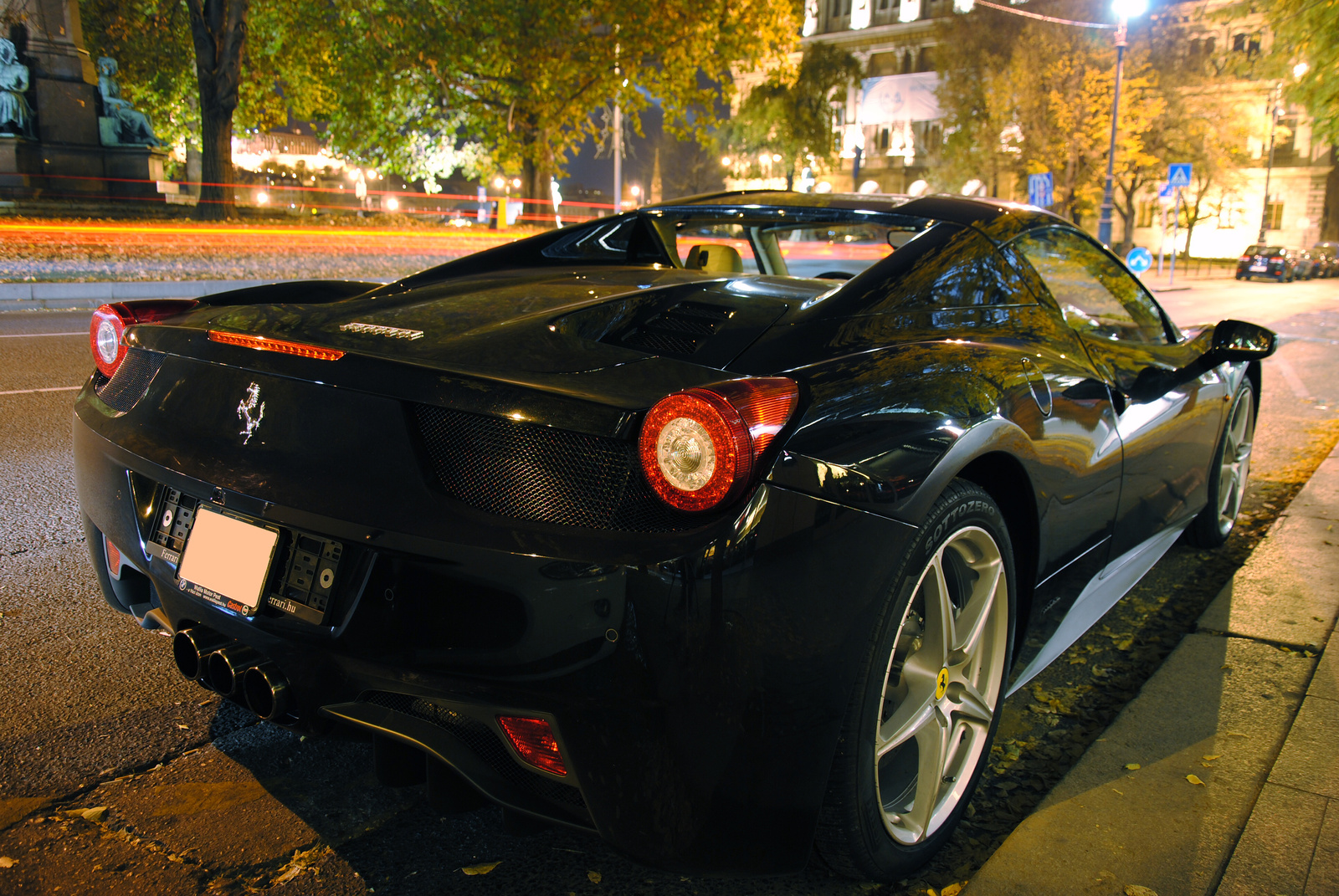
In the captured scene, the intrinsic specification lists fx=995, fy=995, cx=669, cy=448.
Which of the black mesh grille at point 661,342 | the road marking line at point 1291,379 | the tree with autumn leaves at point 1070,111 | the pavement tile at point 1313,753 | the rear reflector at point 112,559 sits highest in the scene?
the tree with autumn leaves at point 1070,111

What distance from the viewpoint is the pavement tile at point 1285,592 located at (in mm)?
3289

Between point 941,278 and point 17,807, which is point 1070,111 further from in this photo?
point 17,807

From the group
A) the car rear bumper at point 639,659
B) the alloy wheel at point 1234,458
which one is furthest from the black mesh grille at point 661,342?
the alloy wheel at point 1234,458

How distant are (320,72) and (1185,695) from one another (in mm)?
28573

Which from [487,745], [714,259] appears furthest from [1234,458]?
[487,745]

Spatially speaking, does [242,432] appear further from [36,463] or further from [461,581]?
[36,463]

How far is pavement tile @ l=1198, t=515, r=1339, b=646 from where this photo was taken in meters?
3.29

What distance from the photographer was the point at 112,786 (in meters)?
2.15

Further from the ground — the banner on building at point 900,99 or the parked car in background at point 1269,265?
the banner on building at point 900,99

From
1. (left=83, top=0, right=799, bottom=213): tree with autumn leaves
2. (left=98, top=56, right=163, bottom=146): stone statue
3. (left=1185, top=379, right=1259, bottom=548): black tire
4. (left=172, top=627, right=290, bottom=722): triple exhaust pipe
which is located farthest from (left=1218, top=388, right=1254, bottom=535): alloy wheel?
(left=98, top=56, right=163, bottom=146): stone statue

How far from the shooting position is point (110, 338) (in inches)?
95.6

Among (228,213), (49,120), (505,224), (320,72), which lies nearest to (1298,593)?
(228,213)

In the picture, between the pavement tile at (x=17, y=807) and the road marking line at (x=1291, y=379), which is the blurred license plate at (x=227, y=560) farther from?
the road marking line at (x=1291, y=379)

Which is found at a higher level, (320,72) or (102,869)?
(320,72)
